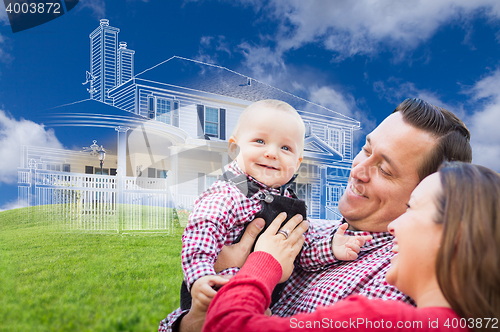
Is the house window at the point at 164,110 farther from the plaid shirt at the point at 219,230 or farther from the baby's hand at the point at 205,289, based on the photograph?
the baby's hand at the point at 205,289

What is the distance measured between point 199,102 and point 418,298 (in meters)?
11.0

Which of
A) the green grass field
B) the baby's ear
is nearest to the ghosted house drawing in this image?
the green grass field

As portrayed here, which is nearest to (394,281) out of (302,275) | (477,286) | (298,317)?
(477,286)

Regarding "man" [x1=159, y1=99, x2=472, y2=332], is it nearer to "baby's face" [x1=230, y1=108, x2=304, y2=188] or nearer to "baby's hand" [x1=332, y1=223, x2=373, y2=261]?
"baby's hand" [x1=332, y1=223, x2=373, y2=261]

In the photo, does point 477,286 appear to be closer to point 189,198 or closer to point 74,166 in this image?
point 189,198

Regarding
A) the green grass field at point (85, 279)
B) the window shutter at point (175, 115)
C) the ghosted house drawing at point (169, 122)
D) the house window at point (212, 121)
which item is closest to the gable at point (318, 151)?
the ghosted house drawing at point (169, 122)

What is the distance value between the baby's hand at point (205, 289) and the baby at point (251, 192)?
45mm

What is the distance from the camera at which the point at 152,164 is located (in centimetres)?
1159

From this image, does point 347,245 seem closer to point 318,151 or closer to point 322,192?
point 318,151

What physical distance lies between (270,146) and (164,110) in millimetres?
9691

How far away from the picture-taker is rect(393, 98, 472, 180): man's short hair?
1.75 metres

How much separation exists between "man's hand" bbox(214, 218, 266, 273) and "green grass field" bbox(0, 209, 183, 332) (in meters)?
2.52

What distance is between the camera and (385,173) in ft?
6.01

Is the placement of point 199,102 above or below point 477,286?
above
